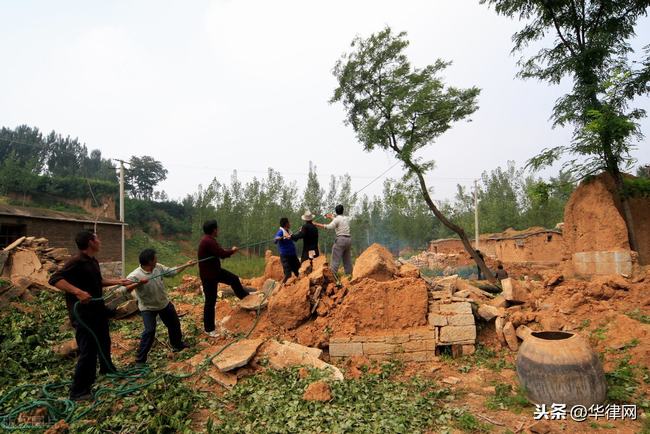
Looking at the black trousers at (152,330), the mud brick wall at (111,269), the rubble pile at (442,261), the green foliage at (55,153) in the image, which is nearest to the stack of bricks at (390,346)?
the black trousers at (152,330)

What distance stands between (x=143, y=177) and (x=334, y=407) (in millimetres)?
67376

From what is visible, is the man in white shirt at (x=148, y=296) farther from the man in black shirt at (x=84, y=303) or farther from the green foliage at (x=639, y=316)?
the green foliage at (x=639, y=316)

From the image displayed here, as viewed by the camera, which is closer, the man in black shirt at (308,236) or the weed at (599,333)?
the weed at (599,333)

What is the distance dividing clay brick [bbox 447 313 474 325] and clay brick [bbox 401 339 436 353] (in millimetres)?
456

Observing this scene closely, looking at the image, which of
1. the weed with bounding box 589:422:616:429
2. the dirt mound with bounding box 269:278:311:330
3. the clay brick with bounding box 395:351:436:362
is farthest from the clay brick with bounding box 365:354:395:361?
the weed with bounding box 589:422:616:429

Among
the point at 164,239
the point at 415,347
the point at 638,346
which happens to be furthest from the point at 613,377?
the point at 164,239

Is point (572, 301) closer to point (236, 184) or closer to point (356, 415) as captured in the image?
point (356, 415)

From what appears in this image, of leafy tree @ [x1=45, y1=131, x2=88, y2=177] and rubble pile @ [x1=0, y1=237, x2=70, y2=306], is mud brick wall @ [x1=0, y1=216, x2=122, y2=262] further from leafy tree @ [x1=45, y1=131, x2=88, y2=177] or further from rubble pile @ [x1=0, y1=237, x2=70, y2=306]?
leafy tree @ [x1=45, y1=131, x2=88, y2=177]

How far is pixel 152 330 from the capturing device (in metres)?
4.73

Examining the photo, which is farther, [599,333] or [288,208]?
[288,208]

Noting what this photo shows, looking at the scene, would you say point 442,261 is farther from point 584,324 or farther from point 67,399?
point 67,399

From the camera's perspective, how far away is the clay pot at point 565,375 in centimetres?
373

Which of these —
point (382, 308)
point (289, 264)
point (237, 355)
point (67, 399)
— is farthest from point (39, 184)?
point (382, 308)

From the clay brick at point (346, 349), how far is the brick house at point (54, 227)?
46.4ft
